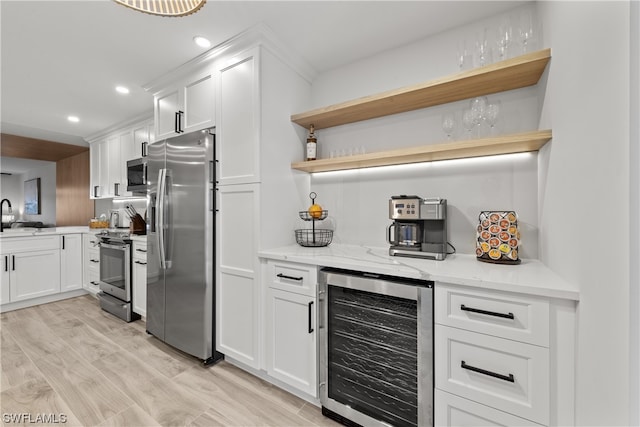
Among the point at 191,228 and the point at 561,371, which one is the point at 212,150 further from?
the point at 561,371

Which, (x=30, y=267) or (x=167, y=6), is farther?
(x=30, y=267)

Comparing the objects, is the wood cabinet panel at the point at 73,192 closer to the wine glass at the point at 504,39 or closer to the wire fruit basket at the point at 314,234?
the wire fruit basket at the point at 314,234

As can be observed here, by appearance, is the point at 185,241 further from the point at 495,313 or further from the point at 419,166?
the point at 495,313

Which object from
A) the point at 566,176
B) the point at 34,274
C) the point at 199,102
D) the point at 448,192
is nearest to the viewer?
the point at 566,176

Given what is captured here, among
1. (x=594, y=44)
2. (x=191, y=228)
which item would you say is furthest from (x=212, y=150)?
(x=594, y=44)

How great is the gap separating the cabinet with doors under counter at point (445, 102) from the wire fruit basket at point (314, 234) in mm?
396

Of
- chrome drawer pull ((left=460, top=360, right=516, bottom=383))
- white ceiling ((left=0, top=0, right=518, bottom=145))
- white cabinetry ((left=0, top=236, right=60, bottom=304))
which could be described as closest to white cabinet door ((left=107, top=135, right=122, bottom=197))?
white cabinetry ((left=0, top=236, right=60, bottom=304))

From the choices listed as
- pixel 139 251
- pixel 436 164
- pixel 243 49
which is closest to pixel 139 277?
pixel 139 251

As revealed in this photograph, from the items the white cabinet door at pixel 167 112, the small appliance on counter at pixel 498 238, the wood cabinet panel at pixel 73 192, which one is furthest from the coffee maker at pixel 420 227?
the wood cabinet panel at pixel 73 192

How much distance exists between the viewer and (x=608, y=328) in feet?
2.59

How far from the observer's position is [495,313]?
1125 mm

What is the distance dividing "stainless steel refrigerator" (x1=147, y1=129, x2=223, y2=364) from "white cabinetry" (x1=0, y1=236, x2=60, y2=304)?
8.57 ft

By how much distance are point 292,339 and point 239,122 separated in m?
1.63

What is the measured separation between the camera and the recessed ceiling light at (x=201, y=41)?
6.47 ft
